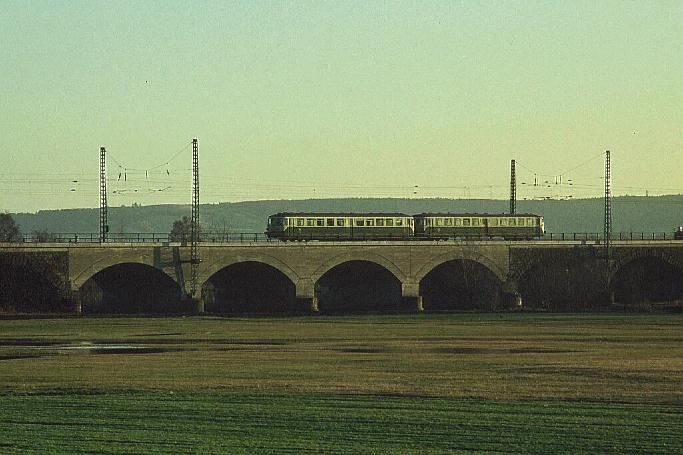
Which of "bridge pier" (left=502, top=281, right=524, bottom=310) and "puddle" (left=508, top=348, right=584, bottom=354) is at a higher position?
"bridge pier" (left=502, top=281, right=524, bottom=310)

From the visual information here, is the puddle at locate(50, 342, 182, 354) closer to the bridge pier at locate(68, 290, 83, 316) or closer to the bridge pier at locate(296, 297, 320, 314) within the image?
the bridge pier at locate(68, 290, 83, 316)

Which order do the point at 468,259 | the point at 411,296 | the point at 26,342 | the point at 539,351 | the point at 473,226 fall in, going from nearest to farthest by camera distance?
the point at 539,351, the point at 26,342, the point at 411,296, the point at 468,259, the point at 473,226

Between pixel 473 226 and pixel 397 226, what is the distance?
7.44 meters

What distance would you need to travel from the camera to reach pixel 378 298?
107 meters

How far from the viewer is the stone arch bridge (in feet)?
293

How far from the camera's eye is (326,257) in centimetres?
9869

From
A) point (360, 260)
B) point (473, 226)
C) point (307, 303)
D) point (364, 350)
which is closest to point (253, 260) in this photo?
point (307, 303)

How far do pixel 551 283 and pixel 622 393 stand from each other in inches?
2736

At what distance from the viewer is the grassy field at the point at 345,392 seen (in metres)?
29.3

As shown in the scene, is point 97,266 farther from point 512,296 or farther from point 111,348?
point 512,296

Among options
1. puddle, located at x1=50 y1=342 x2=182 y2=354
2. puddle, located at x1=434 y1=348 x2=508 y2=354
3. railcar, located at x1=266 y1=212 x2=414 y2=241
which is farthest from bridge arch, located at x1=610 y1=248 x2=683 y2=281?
puddle, located at x1=50 y1=342 x2=182 y2=354

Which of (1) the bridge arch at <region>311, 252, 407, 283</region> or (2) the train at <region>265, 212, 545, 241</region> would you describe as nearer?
(1) the bridge arch at <region>311, 252, 407, 283</region>

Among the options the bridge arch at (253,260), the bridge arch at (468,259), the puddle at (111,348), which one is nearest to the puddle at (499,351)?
the puddle at (111,348)

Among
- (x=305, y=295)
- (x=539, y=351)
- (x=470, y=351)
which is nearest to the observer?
(x=539, y=351)
